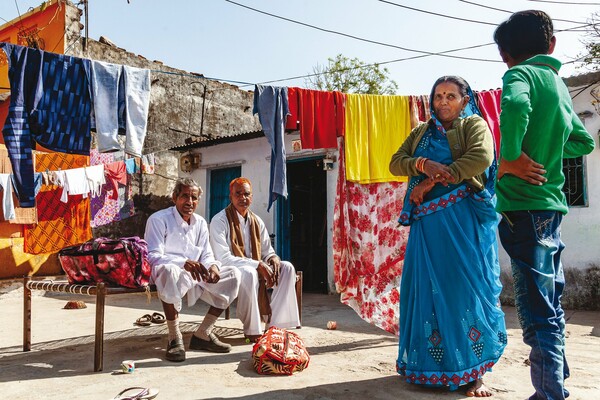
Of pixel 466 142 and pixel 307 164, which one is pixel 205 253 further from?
pixel 307 164

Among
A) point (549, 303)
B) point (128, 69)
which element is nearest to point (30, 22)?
point (128, 69)

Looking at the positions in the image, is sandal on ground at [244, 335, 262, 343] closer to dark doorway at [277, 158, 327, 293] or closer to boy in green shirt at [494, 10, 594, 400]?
boy in green shirt at [494, 10, 594, 400]

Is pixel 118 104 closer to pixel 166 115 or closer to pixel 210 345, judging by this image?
pixel 210 345

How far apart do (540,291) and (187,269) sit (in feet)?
8.38

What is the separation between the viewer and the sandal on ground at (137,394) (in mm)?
2549

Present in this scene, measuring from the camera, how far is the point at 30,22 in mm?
10977

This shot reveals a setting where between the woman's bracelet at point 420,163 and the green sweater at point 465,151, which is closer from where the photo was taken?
the green sweater at point 465,151

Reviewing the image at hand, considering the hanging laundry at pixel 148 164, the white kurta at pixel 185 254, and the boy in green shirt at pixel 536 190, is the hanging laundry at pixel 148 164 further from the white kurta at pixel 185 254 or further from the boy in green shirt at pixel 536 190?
the boy in green shirt at pixel 536 190

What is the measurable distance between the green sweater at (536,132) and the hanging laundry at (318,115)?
3375 mm

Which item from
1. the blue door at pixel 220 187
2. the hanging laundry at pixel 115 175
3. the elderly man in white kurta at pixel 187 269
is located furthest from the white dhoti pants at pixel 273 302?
the hanging laundry at pixel 115 175

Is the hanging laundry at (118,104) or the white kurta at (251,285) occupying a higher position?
the hanging laundry at (118,104)

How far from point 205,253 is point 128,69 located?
218 centimetres

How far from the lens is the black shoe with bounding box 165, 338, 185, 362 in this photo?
3533mm

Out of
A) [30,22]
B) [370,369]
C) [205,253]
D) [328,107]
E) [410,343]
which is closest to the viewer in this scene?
[410,343]
